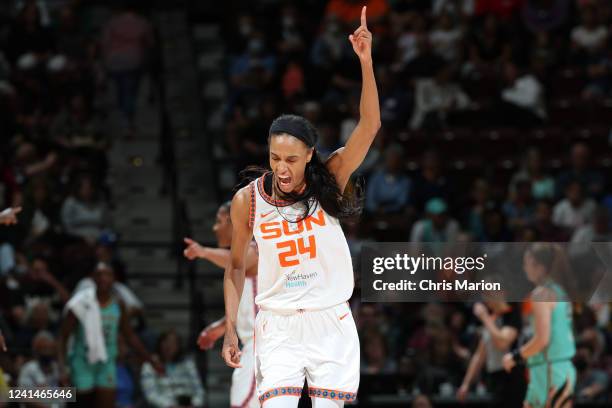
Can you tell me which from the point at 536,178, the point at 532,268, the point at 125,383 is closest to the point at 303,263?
the point at 532,268

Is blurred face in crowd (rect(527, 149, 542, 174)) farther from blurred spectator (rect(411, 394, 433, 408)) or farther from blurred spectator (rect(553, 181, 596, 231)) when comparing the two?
blurred spectator (rect(411, 394, 433, 408))

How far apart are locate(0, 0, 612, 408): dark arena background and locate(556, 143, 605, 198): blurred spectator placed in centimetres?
3

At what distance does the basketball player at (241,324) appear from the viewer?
8062 mm

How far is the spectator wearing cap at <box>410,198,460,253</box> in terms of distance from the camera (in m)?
13.5

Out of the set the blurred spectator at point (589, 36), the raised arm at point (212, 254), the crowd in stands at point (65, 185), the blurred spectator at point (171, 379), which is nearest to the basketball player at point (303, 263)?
the raised arm at point (212, 254)

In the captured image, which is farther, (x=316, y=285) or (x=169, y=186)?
(x=169, y=186)

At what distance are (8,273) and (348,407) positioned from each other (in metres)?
3.99

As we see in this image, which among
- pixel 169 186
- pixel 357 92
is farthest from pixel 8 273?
pixel 357 92

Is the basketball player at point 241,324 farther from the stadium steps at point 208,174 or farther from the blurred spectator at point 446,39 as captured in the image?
the blurred spectator at point 446,39

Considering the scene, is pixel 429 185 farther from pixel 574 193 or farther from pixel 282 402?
pixel 282 402

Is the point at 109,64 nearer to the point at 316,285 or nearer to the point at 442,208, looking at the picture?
the point at 442,208

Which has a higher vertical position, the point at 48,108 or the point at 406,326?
the point at 48,108

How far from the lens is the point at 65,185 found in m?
14.4

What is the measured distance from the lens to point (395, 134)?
15094mm
